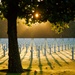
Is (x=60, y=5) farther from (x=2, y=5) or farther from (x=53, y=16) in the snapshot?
(x=2, y=5)

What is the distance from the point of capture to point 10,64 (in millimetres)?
22656

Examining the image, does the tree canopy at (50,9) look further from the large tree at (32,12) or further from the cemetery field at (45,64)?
the cemetery field at (45,64)

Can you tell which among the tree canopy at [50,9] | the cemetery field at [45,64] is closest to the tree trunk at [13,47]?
the cemetery field at [45,64]

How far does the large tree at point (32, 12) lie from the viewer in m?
20.7

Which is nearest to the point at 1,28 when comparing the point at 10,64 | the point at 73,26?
the point at 73,26

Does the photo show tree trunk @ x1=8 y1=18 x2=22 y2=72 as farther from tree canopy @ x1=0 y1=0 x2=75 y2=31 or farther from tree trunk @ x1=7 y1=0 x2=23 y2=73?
tree canopy @ x1=0 y1=0 x2=75 y2=31

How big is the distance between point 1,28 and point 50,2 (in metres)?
167

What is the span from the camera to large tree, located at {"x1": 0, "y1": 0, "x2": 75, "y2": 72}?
814 inches

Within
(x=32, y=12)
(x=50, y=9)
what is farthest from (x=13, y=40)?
(x=50, y=9)

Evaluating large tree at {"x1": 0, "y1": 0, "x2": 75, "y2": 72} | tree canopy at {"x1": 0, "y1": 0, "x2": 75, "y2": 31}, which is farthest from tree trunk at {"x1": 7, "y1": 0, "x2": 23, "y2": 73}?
tree canopy at {"x1": 0, "y1": 0, "x2": 75, "y2": 31}

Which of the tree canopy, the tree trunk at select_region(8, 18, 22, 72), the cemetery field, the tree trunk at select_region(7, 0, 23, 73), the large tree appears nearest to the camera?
the tree canopy

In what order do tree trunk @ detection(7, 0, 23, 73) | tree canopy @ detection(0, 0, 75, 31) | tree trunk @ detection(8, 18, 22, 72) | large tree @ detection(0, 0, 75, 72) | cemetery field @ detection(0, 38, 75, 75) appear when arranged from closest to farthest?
tree canopy @ detection(0, 0, 75, 31)
large tree @ detection(0, 0, 75, 72)
cemetery field @ detection(0, 38, 75, 75)
tree trunk @ detection(7, 0, 23, 73)
tree trunk @ detection(8, 18, 22, 72)

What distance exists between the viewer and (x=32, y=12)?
71.6 feet

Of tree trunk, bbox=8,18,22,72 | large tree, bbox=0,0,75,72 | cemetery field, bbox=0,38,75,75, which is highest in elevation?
large tree, bbox=0,0,75,72
